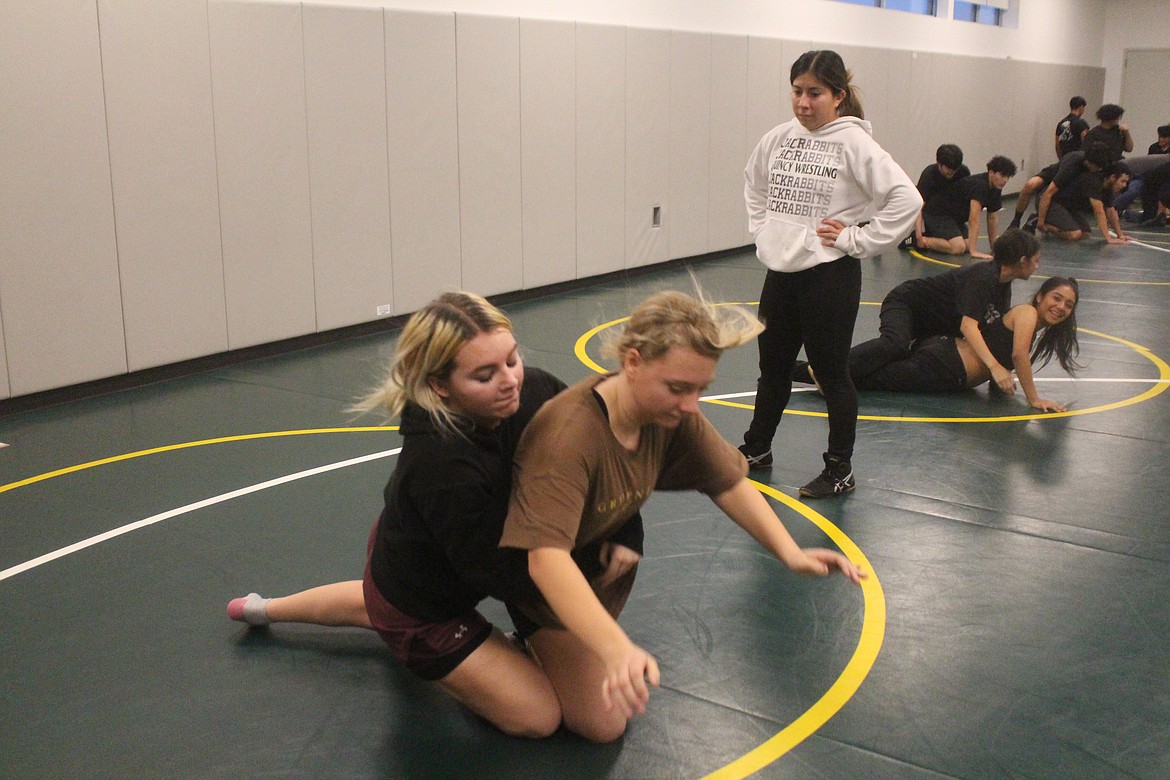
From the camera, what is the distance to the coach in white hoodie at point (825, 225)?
4.22m

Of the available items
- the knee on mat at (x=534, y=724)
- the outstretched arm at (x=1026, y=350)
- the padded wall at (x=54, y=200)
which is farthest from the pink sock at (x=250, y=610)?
the outstretched arm at (x=1026, y=350)

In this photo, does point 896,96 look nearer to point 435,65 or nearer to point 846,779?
point 435,65

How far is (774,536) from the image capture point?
8.71 ft

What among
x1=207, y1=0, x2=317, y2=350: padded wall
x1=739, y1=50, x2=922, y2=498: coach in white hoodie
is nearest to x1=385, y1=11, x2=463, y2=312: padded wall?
x1=207, y1=0, x2=317, y2=350: padded wall

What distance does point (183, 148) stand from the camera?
6246 mm

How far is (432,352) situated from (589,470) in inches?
18.5

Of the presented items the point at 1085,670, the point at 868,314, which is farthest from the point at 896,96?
the point at 1085,670

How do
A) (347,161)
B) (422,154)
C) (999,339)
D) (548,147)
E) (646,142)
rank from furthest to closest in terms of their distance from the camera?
(646,142) → (548,147) → (422,154) → (347,161) → (999,339)

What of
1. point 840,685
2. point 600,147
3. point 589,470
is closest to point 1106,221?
point 600,147

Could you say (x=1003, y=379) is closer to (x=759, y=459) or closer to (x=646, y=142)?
(x=759, y=459)

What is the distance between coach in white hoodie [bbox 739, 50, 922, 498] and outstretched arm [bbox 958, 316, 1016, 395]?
1704 mm

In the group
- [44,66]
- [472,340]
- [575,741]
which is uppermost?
[44,66]

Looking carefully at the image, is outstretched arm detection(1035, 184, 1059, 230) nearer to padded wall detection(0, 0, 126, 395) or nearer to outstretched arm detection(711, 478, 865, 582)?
padded wall detection(0, 0, 126, 395)

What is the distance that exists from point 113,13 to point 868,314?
5.44 metres
